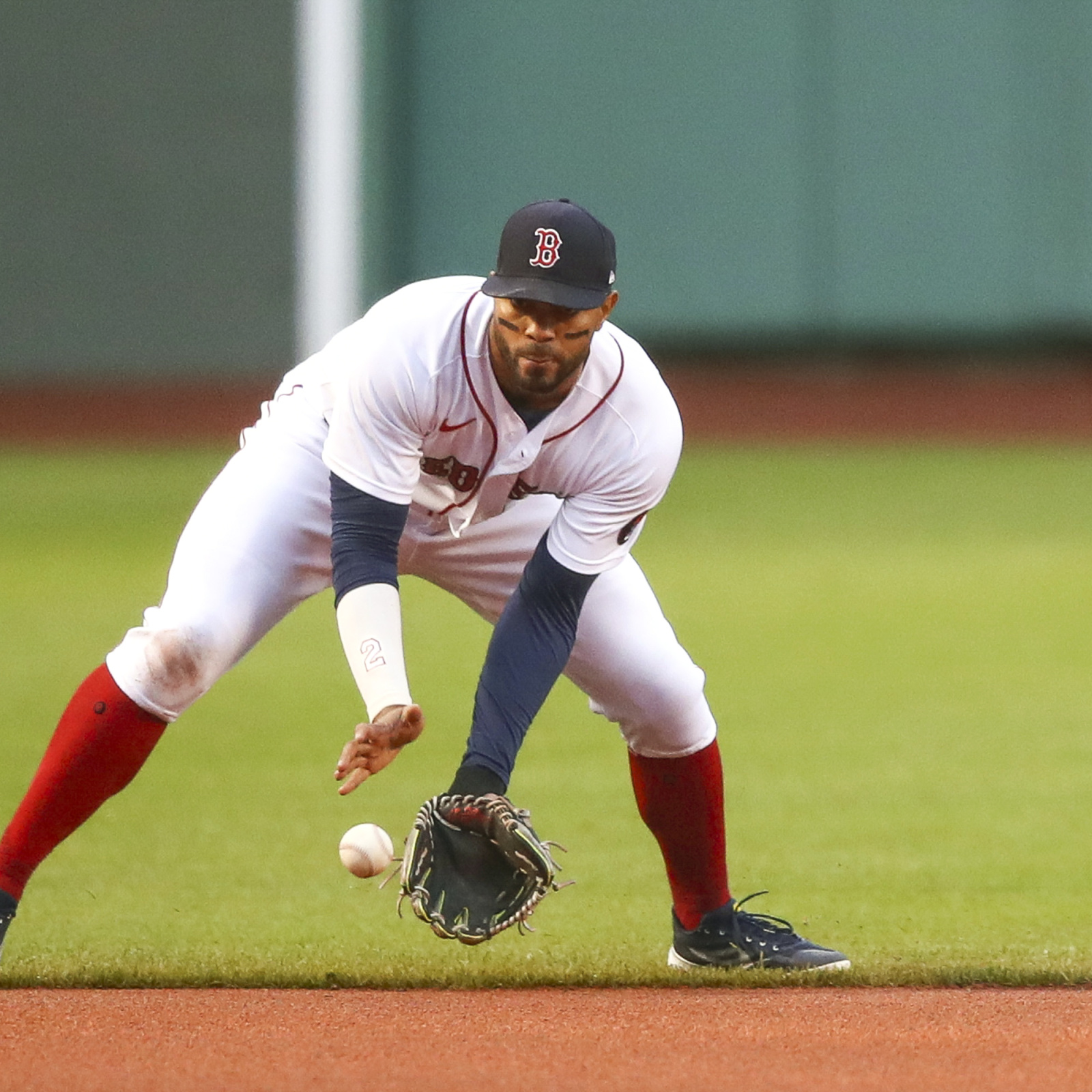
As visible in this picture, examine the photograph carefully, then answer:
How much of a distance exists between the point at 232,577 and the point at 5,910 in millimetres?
793

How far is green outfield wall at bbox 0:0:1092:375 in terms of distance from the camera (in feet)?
53.0

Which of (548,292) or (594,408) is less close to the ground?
(548,292)

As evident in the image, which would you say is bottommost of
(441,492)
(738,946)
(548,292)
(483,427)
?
(738,946)

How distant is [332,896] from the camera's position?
477 centimetres

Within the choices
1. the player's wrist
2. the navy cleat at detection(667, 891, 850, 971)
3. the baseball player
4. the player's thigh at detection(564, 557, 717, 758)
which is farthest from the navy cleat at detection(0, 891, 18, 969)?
the navy cleat at detection(667, 891, 850, 971)

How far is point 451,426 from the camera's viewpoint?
366 cm

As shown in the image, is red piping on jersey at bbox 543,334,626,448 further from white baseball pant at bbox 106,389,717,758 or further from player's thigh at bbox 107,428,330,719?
player's thigh at bbox 107,428,330,719

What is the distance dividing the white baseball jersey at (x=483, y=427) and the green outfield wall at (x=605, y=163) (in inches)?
497

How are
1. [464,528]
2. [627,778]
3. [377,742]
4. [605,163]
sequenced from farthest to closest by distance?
[605,163]
[627,778]
[464,528]
[377,742]

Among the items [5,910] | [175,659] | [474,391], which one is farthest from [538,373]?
[5,910]

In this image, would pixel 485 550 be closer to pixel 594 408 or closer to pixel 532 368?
pixel 594 408

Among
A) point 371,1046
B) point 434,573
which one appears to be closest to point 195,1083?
point 371,1046

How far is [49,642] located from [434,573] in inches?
187

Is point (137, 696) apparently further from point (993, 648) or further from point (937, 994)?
point (993, 648)
